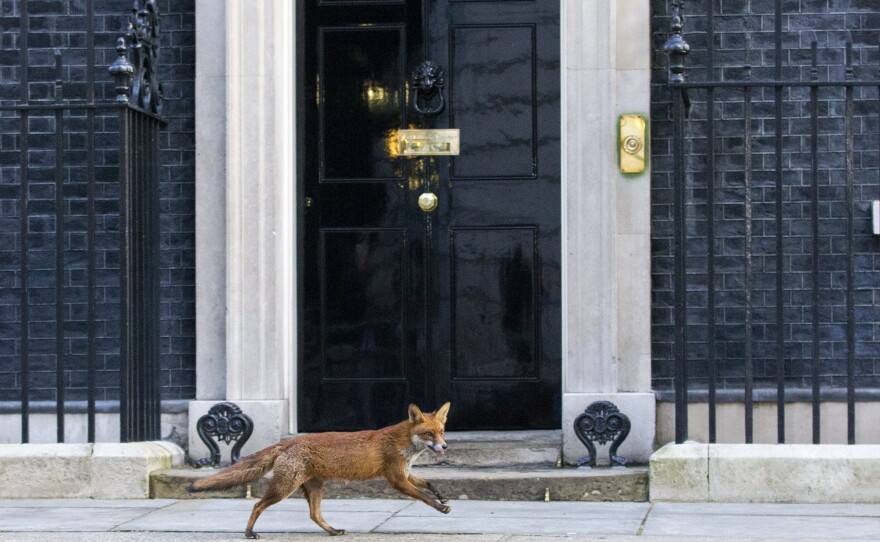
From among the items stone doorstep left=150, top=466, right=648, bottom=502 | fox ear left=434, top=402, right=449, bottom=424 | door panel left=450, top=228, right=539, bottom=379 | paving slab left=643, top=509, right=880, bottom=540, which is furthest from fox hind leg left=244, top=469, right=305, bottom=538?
door panel left=450, top=228, right=539, bottom=379

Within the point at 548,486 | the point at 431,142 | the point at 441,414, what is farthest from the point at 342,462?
the point at 431,142

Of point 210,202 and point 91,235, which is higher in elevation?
point 210,202

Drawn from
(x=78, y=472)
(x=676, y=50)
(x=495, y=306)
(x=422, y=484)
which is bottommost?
(x=78, y=472)

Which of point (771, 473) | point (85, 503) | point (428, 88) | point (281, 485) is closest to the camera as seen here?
point (281, 485)

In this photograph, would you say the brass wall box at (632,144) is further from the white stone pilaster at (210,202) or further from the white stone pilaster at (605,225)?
the white stone pilaster at (210,202)

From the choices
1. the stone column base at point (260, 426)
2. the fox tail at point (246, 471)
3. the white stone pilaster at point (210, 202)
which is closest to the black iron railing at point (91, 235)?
the white stone pilaster at point (210, 202)

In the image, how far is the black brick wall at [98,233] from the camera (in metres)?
8.22

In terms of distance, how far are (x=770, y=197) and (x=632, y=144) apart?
873mm

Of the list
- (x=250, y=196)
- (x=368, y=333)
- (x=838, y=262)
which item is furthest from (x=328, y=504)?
(x=838, y=262)

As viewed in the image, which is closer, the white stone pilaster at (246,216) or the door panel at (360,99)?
the white stone pilaster at (246,216)

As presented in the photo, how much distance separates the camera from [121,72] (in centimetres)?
762

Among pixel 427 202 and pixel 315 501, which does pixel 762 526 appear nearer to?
pixel 315 501

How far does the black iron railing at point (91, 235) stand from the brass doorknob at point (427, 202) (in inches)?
61.7

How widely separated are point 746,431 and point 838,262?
1.30 m
